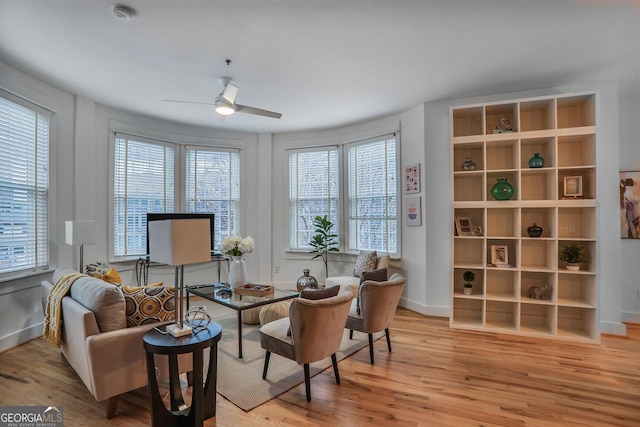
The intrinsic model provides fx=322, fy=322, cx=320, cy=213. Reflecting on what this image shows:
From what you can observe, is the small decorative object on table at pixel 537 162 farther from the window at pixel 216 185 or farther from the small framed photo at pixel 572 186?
the window at pixel 216 185

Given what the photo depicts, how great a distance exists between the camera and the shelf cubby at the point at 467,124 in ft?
13.5

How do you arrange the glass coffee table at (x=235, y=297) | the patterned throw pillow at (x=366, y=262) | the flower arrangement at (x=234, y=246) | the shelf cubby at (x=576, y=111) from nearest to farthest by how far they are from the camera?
the glass coffee table at (x=235, y=297), the shelf cubby at (x=576, y=111), the flower arrangement at (x=234, y=246), the patterned throw pillow at (x=366, y=262)

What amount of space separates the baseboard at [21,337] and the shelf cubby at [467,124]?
216 inches

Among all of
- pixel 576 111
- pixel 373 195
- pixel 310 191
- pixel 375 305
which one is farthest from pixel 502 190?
pixel 310 191

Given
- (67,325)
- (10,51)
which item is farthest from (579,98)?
(10,51)

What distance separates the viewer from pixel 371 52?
304 centimetres

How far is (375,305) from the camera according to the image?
9.62 feet

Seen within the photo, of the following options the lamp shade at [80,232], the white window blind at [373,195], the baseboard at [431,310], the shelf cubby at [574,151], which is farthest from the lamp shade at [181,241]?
the shelf cubby at [574,151]

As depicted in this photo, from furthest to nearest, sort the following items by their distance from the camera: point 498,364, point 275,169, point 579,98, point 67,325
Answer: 1. point 275,169
2. point 579,98
3. point 498,364
4. point 67,325

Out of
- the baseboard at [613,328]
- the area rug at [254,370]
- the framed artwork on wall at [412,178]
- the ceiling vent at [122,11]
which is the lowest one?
the area rug at [254,370]

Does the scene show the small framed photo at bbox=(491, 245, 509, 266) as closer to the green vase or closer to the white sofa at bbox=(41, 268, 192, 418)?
the green vase

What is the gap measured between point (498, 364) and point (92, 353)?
328 cm

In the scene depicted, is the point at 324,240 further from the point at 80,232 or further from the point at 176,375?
the point at 176,375

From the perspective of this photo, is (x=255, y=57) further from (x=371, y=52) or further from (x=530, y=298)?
(x=530, y=298)
